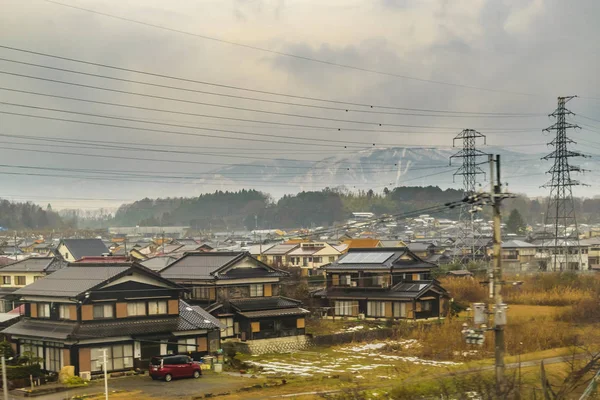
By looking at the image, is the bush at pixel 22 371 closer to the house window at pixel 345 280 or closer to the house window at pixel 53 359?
the house window at pixel 53 359

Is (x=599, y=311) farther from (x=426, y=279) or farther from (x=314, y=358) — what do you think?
(x=314, y=358)

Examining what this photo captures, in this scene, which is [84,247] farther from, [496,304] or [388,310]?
[496,304]

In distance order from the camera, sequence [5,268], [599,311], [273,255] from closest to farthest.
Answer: [599,311] < [5,268] < [273,255]

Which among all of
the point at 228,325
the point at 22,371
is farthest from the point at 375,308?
the point at 22,371

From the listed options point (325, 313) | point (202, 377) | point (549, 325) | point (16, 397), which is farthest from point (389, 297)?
point (16, 397)

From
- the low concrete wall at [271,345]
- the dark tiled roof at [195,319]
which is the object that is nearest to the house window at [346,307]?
the low concrete wall at [271,345]

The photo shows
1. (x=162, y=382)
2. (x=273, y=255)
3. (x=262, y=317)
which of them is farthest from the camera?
(x=273, y=255)
